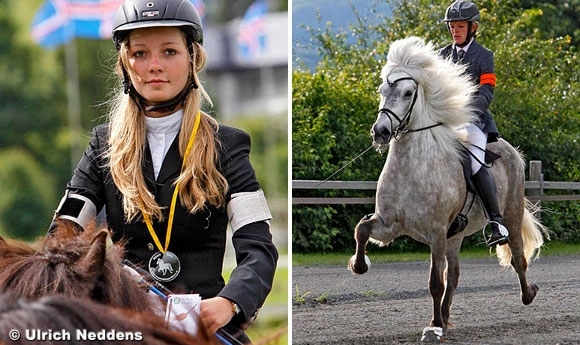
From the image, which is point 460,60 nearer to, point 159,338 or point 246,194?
point 246,194

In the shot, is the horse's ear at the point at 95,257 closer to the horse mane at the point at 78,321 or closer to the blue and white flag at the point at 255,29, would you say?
the horse mane at the point at 78,321

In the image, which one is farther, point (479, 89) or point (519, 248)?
point (519, 248)

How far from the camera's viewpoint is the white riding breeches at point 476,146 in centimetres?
432

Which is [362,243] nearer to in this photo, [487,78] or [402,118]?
[402,118]

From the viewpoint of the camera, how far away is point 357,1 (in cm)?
402

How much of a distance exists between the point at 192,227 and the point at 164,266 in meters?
0.09

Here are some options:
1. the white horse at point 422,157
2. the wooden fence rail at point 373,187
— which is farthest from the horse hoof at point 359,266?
the wooden fence rail at point 373,187

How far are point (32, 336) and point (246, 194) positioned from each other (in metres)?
0.73

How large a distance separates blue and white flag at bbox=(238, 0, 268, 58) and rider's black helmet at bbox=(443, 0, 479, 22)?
100 cm

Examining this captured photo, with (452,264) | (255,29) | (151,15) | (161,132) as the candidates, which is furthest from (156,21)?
(452,264)

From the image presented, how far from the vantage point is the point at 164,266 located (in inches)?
62.3

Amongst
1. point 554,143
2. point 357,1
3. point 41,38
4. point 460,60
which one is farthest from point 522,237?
point 41,38

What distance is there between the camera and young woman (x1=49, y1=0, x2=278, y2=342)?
1626 mm

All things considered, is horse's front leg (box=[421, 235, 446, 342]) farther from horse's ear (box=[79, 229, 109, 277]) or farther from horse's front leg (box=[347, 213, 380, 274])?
horse's ear (box=[79, 229, 109, 277])
